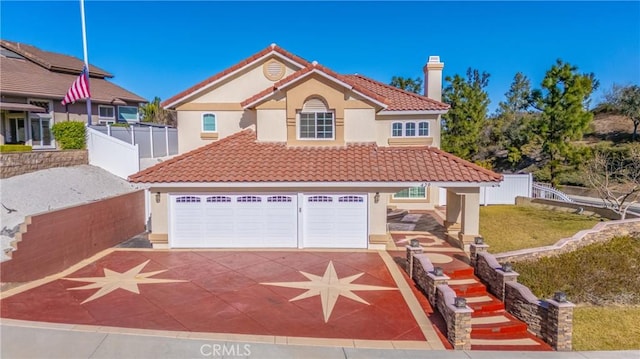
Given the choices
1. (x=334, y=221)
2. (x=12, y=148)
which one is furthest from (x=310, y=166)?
(x=12, y=148)

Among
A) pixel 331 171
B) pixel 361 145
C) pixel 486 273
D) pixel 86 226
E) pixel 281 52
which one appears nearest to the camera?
pixel 486 273

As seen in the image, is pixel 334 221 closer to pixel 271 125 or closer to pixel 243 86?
pixel 271 125

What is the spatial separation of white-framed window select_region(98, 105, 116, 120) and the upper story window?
20043mm

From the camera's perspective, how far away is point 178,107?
2055 cm

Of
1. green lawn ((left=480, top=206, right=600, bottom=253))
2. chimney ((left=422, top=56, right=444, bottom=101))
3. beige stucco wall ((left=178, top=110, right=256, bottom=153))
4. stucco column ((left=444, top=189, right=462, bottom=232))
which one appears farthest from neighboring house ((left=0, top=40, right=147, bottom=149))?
green lawn ((left=480, top=206, right=600, bottom=253))

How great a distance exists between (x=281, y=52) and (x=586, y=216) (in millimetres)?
18797

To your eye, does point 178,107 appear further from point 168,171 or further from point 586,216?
point 586,216

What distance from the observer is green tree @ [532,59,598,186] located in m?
29.2

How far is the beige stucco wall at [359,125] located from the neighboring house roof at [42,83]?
66.6 feet

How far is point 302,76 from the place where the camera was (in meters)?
16.9

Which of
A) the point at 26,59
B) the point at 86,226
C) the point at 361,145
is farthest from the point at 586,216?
the point at 26,59

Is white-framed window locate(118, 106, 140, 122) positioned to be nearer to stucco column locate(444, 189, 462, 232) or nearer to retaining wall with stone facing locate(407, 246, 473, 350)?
A: stucco column locate(444, 189, 462, 232)

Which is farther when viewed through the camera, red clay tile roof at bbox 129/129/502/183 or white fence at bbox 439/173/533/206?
white fence at bbox 439/173/533/206

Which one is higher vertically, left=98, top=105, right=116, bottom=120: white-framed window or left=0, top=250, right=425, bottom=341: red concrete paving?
left=98, top=105, right=116, bottom=120: white-framed window
